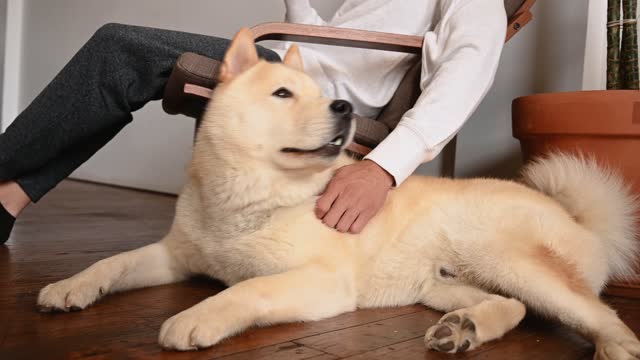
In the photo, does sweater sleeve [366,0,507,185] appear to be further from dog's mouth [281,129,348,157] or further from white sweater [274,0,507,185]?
dog's mouth [281,129,348,157]

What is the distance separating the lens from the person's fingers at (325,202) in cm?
127

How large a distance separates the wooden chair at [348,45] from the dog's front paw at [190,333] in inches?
25.1

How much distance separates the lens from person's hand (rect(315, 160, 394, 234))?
4.16ft

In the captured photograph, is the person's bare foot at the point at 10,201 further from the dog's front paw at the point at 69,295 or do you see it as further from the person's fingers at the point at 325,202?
the person's fingers at the point at 325,202

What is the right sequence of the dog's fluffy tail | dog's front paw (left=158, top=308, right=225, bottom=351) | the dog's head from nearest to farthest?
1. dog's front paw (left=158, top=308, right=225, bottom=351)
2. the dog's head
3. the dog's fluffy tail

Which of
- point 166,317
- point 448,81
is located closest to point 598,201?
point 448,81

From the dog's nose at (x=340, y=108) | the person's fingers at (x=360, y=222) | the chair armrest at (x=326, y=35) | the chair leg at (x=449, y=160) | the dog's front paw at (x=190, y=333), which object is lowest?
the chair leg at (x=449, y=160)

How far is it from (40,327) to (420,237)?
2.77 ft

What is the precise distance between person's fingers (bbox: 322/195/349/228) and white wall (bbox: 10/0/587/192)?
130cm

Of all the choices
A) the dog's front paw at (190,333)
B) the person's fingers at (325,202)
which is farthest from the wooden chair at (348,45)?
the dog's front paw at (190,333)

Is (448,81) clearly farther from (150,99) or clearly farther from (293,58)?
(150,99)

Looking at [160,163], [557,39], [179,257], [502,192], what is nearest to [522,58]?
[557,39]

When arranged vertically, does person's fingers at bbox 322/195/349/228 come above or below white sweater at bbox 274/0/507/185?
below

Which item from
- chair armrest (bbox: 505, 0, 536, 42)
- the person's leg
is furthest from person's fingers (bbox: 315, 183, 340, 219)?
chair armrest (bbox: 505, 0, 536, 42)
